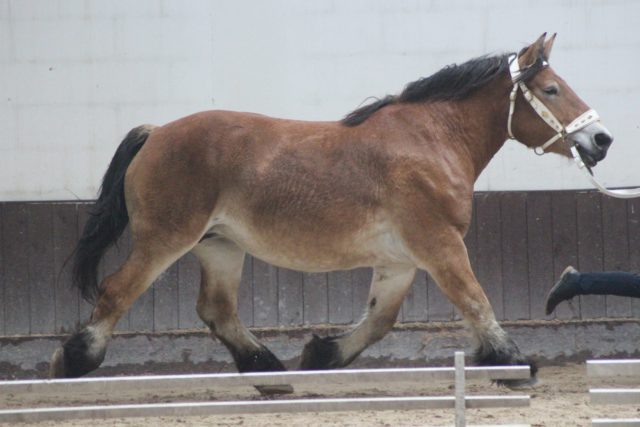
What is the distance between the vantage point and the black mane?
702cm

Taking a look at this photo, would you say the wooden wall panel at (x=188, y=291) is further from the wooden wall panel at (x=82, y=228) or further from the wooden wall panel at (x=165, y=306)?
the wooden wall panel at (x=82, y=228)

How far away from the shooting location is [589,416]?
265 inches

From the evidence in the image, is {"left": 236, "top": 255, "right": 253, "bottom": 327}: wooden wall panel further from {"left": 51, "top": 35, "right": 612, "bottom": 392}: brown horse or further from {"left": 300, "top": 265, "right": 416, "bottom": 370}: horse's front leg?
{"left": 300, "top": 265, "right": 416, "bottom": 370}: horse's front leg

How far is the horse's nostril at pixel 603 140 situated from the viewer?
665 cm

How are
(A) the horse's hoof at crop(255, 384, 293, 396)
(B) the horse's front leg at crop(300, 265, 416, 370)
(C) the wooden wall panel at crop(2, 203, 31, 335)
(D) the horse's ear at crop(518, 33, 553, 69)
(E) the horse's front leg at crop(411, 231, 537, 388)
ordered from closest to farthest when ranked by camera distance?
(E) the horse's front leg at crop(411, 231, 537, 388) → (D) the horse's ear at crop(518, 33, 553, 69) → (B) the horse's front leg at crop(300, 265, 416, 370) → (A) the horse's hoof at crop(255, 384, 293, 396) → (C) the wooden wall panel at crop(2, 203, 31, 335)

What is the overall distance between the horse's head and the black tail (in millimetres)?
2188

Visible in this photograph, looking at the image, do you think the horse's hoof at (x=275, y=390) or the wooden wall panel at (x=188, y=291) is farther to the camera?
the wooden wall panel at (x=188, y=291)

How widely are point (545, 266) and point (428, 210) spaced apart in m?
2.51

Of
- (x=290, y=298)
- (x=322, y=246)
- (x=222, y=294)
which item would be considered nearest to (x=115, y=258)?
(x=290, y=298)

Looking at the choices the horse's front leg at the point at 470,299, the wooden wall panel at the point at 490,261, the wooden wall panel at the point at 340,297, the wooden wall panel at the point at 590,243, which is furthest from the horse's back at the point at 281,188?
the wooden wall panel at the point at 590,243

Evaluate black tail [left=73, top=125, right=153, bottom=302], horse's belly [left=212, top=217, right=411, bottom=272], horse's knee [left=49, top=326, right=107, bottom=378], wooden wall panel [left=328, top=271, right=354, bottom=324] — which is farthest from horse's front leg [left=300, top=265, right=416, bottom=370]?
wooden wall panel [left=328, top=271, right=354, bottom=324]

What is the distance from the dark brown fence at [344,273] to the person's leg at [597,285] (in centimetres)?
216

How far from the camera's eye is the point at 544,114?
683 cm

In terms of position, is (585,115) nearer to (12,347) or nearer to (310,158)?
(310,158)
